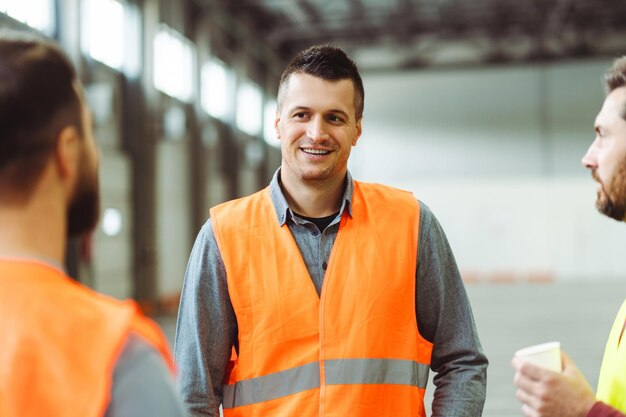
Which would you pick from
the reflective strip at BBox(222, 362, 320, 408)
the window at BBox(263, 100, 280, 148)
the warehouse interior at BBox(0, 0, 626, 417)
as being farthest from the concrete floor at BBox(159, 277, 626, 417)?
the window at BBox(263, 100, 280, 148)

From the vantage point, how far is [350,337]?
231 centimetres

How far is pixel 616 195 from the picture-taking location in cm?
217

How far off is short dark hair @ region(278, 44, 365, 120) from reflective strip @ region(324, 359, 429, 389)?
91cm

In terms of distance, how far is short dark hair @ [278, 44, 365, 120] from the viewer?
2.49 metres

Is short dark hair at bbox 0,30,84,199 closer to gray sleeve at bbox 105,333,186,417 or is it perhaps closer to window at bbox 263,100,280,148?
gray sleeve at bbox 105,333,186,417

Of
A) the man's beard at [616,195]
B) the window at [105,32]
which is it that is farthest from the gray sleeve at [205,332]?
the window at [105,32]

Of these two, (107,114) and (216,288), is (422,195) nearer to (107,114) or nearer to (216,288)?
(107,114)

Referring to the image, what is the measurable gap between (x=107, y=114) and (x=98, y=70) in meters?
0.88

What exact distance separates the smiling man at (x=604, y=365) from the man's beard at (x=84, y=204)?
3.59ft

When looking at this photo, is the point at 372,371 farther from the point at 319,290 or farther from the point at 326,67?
the point at 326,67

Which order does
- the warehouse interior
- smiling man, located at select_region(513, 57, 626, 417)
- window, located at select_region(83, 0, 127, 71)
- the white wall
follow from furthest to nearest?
1. the white wall
2. the warehouse interior
3. window, located at select_region(83, 0, 127, 71)
4. smiling man, located at select_region(513, 57, 626, 417)

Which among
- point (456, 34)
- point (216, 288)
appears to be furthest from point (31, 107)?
point (456, 34)

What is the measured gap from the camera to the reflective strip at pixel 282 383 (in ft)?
7.51

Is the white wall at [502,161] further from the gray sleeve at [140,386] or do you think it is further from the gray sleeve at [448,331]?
the gray sleeve at [140,386]
